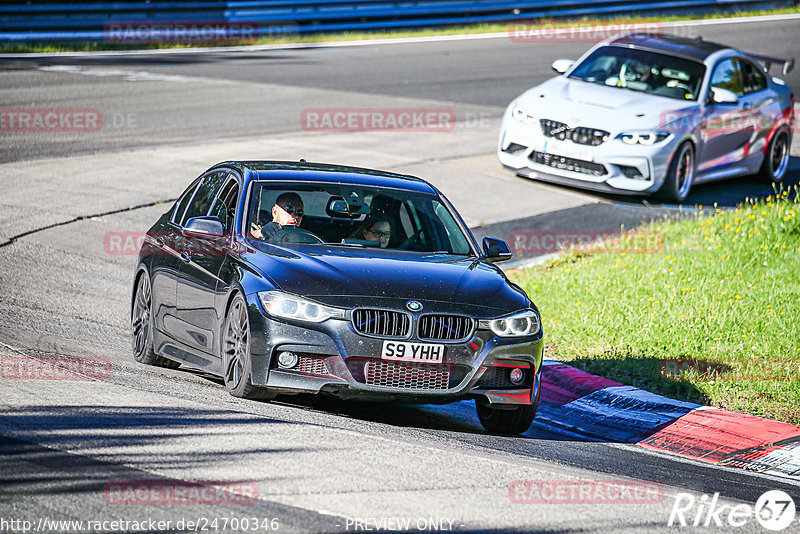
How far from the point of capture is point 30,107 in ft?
63.5

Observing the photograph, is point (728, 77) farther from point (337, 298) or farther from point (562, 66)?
point (337, 298)

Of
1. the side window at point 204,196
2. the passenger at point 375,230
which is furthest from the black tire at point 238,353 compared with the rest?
the side window at point 204,196

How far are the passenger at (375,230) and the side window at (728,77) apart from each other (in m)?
9.98

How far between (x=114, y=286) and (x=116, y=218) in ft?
8.71

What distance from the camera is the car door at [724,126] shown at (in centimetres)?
1659

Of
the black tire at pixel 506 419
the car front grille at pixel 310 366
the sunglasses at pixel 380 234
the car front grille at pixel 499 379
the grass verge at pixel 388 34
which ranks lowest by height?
the grass verge at pixel 388 34

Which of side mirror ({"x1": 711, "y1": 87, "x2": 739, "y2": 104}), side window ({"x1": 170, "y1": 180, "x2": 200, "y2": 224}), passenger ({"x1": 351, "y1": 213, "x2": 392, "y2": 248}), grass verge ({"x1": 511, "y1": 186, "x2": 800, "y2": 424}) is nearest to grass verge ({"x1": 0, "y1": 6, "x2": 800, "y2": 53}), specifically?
side mirror ({"x1": 711, "y1": 87, "x2": 739, "y2": 104})

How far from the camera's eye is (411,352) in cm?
688

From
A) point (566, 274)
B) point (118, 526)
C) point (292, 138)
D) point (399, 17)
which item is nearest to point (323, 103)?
point (292, 138)

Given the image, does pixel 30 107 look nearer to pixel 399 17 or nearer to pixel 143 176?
pixel 143 176

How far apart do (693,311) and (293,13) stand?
74.7 feet

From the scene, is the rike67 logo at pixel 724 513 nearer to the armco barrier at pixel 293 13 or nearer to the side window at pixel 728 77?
the side window at pixel 728 77

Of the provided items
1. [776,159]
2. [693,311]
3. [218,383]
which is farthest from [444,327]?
[776,159]

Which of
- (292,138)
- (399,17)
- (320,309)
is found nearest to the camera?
(320,309)
